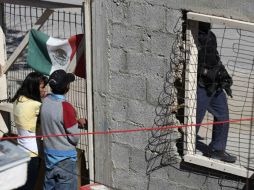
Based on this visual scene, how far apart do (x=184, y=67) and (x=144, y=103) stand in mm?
592

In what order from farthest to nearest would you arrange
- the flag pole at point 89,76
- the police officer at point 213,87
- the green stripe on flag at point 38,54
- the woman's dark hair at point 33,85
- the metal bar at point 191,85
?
the green stripe on flag at point 38,54 → the woman's dark hair at point 33,85 → the flag pole at point 89,76 → the police officer at point 213,87 → the metal bar at point 191,85

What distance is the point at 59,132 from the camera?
6543 mm

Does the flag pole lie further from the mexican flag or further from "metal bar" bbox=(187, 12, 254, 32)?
"metal bar" bbox=(187, 12, 254, 32)

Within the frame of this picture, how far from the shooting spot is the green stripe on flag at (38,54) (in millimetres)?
7168

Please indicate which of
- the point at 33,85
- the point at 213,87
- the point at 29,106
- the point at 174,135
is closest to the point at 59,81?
the point at 33,85

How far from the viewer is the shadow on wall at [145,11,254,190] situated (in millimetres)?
6039

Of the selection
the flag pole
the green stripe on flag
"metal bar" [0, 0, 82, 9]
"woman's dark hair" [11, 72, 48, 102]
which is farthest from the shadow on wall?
the green stripe on flag

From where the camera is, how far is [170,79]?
619cm

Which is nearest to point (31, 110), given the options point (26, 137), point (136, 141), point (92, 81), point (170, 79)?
point (26, 137)

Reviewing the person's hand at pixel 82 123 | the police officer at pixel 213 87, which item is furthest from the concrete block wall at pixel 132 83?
the police officer at pixel 213 87

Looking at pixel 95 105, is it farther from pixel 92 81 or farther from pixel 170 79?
pixel 170 79

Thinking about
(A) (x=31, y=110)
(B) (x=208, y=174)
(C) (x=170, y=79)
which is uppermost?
(C) (x=170, y=79)

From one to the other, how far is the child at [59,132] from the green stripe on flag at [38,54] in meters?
0.62

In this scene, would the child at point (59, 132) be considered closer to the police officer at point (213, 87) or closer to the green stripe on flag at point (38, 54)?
the green stripe on flag at point (38, 54)
